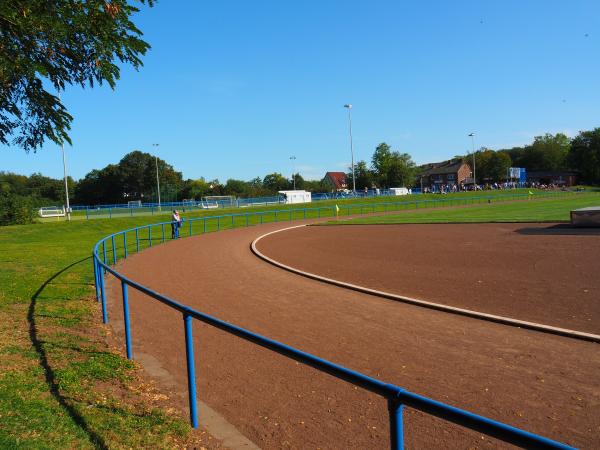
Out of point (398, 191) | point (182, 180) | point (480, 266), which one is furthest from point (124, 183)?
point (480, 266)

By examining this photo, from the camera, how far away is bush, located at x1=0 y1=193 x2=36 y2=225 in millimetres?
39625

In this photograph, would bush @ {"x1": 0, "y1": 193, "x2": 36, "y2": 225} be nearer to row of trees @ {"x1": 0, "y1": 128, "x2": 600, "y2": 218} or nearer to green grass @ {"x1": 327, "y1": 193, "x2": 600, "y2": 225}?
green grass @ {"x1": 327, "y1": 193, "x2": 600, "y2": 225}

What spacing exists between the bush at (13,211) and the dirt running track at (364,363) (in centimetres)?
3351

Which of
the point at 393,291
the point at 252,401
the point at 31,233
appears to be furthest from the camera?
the point at 31,233

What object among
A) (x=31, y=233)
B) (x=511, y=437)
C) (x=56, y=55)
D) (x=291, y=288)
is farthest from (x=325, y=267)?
(x=31, y=233)

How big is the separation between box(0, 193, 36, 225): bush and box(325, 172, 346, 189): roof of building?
121 metres

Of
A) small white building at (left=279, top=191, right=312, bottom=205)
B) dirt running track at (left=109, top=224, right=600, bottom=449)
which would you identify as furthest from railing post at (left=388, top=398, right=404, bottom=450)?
small white building at (left=279, top=191, right=312, bottom=205)

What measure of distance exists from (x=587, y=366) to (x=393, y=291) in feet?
16.2

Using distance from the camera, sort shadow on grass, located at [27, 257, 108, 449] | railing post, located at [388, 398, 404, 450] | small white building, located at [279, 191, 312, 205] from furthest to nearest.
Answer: small white building, located at [279, 191, 312, 205]
shadow on grass, located at [27, 257, 108, 449]
railing post, located at [388, 398, 404, 450]

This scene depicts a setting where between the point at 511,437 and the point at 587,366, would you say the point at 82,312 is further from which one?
the point at 511,437

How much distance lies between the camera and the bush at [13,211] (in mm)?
39625

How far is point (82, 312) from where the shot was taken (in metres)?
9.14

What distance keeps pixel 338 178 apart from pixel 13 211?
128596 mm

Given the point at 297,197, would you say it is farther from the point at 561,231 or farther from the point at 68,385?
the point at 68,385
